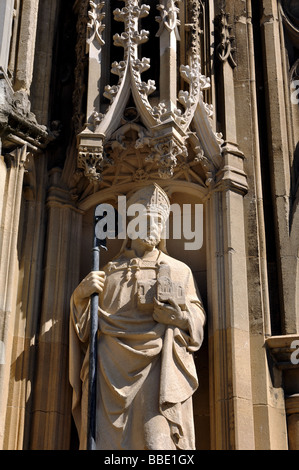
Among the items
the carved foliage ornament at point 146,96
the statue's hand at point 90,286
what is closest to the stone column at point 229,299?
the carved foliage ornament at point 146,96

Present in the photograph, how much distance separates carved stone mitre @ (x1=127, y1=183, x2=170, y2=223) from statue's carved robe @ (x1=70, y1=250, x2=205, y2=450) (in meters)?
0.57

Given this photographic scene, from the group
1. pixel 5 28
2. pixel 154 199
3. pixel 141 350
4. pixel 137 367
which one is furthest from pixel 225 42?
pixel 137 367

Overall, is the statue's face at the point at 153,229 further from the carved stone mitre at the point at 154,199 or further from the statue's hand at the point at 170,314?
the statue's hand at the point at 170,314

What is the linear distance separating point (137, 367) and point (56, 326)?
3.81 feet

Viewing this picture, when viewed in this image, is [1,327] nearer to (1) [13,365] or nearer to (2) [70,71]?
(1) [13,365]

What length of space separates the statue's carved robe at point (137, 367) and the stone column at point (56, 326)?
0.29 m

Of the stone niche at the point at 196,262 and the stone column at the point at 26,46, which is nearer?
the stone niche at the point at 196,262

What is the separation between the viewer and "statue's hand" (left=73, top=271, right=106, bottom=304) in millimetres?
8797

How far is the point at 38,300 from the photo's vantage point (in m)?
9.49

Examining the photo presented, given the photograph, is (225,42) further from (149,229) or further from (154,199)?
(149,229)

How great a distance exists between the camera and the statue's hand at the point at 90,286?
346 inches

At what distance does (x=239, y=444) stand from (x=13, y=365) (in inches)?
88.9

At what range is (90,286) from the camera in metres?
8.83

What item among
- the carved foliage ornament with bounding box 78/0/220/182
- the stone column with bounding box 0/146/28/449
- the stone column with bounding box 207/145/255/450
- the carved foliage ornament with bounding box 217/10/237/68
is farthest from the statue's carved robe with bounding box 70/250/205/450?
the carved foliage ornament with bounding box 217/10/237/68
